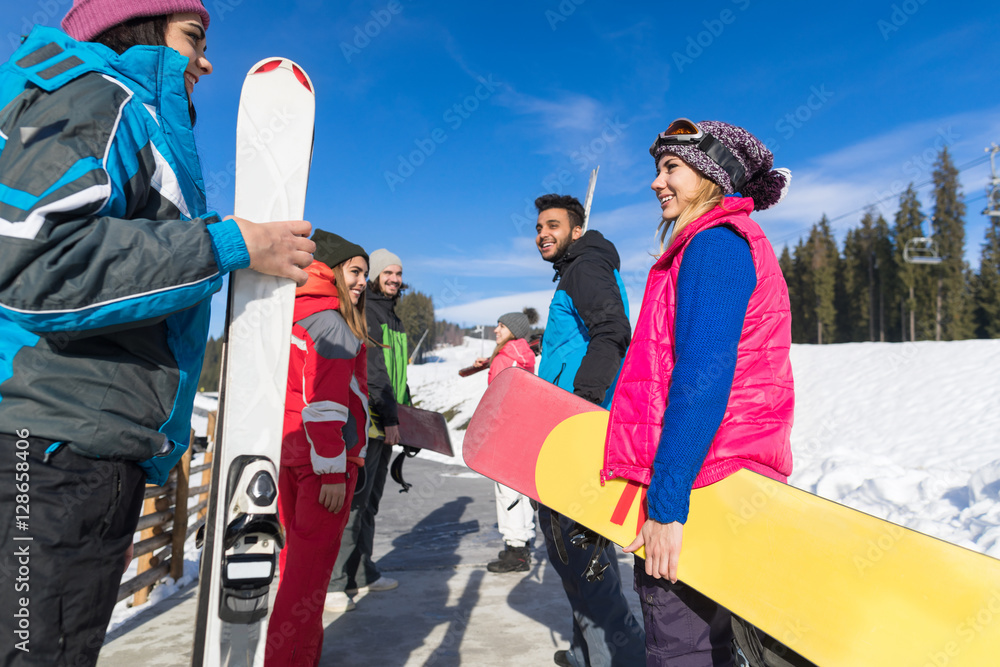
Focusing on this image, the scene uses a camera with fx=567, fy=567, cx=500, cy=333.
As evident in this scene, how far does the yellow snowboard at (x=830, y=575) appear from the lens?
1.37 m

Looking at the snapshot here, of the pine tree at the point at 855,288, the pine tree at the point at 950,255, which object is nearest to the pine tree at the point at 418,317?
the pine tree at the point at 855,288

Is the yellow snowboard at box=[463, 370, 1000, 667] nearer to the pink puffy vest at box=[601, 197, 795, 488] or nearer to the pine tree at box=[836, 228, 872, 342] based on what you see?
the pink puffy vest at box=[601, 197, 795, 488]

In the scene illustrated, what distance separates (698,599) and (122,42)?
2070 mm

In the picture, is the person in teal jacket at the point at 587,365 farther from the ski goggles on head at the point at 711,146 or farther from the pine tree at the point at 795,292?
the pine tree at the point at 795,292

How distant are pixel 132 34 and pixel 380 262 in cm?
335

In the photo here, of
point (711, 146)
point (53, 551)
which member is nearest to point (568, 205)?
point (711, 146)

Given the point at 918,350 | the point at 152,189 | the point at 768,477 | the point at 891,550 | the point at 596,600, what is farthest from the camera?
the point at 918,350

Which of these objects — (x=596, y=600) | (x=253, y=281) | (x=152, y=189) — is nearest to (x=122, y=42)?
(x=152, y=189)

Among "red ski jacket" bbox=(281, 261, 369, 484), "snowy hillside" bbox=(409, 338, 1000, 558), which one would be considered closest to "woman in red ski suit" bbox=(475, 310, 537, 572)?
"red ski jacket" bbox=(281, 261, 369, 484)

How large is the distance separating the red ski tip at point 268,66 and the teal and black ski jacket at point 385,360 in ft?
8.24

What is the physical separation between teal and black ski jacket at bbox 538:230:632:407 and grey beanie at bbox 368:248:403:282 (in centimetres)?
190

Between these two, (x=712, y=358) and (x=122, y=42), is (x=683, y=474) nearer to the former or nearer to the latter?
(x=712, y=358)

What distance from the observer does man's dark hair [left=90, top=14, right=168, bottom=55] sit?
136 cm

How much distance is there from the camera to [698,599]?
1591mm
